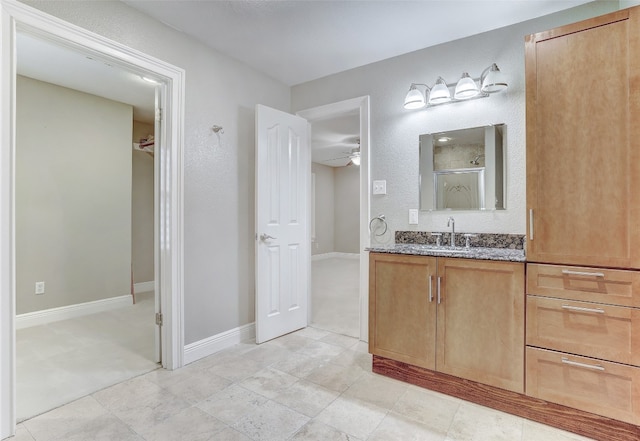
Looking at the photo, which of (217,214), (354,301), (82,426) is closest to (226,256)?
(217,214)

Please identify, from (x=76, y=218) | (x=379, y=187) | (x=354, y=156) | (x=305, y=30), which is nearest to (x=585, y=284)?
(x=379, y=187)

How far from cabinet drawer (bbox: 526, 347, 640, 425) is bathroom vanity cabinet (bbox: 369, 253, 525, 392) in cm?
9

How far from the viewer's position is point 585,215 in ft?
5.31

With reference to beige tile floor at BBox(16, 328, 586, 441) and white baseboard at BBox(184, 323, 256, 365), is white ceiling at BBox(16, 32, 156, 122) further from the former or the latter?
beige tile floor at BBox(16, 328, 586, 441)

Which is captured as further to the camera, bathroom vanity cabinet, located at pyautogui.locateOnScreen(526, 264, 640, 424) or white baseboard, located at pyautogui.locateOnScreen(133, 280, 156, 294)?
white baseboard, located at pyautogui.locateOnScreen(133, 280, 156, 294)

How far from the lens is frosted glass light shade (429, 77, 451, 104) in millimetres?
2365

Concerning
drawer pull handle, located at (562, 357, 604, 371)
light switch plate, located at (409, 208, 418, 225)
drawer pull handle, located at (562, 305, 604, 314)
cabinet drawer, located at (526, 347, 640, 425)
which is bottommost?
cabinet drawer, located at (526, 347, 640, 425)

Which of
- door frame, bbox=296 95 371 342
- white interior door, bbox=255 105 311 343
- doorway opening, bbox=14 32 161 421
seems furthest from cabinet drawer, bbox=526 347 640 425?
doorway opening, bbox=14 32 161 421

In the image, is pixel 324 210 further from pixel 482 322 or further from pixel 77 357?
pixel 482 322

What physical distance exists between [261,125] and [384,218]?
4.47 ft

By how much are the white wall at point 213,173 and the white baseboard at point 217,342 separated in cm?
5

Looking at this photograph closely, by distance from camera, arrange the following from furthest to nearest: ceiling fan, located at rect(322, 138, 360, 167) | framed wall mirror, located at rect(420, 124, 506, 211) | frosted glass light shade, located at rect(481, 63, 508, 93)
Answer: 1. ceiling fan, located at rect(322, 138, 360, 167)
2. framed wall mirror, located at rect(420, 124, 506, 211)
3. frosted glass light shade, located at rect(481, 63, 508, 93)

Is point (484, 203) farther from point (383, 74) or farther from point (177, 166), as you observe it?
point (177, 166)

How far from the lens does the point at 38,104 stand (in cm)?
328
